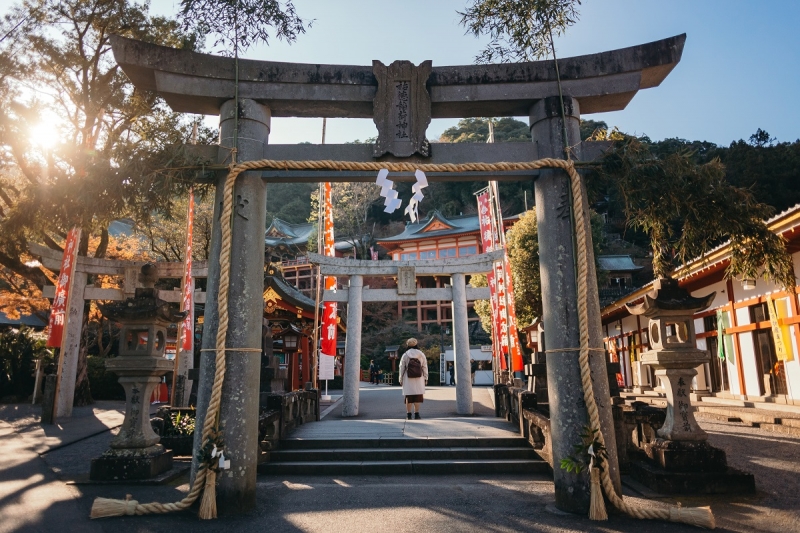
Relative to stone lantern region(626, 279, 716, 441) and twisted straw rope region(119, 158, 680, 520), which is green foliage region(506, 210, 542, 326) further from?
twisted straw rope region(119, 158, 680, 520)

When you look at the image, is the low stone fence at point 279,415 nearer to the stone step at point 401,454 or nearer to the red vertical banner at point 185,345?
the stone step at point 401,454

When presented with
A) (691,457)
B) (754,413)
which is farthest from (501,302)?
(691,457)

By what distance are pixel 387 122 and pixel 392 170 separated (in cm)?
56

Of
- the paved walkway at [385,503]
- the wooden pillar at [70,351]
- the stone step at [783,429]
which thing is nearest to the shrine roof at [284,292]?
the wooden pillar at [70,351]

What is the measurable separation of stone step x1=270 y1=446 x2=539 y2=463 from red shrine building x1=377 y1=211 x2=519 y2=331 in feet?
98.6

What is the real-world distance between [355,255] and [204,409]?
41825 mm

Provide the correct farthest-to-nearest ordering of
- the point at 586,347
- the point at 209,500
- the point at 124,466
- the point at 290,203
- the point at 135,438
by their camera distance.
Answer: the point at 290,203 → the point at 135,438 → the point at 124,466 → the point at 586,347 → the point at 209,500

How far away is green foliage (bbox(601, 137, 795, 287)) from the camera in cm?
456

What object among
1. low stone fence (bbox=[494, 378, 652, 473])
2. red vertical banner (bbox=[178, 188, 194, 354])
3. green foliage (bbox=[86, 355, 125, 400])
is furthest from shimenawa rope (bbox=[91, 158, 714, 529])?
green foliage (bbox=[86, 355, 125, 400])

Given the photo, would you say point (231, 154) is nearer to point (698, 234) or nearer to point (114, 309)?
point (114, 309)

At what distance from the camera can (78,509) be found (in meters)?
Result: 4.98

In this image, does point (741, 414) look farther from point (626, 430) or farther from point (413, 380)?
point (413, 380)

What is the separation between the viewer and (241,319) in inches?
183

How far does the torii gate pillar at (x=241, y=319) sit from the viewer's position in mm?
4469
